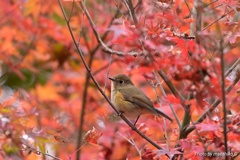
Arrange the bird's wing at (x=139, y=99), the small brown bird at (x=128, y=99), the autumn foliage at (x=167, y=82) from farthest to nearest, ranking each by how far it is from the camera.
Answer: the small brown bird at (x=128, y=99) → the bird's wing at (x=139, y=99) → the autumn foliage at (x=167, y=82)

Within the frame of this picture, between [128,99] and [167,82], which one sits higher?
[167,82]

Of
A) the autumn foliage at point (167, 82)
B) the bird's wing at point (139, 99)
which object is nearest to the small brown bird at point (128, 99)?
the bird's wing at point (139, 99)

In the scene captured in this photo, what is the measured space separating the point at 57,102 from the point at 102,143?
276 cm

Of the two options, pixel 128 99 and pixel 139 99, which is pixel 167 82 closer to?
pixel 139 99

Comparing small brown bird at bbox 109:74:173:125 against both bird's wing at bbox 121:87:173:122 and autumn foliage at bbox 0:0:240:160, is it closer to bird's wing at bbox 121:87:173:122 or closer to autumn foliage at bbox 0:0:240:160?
bird's wing at bbox 121:87:173:122

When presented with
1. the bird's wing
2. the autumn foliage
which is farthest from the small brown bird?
the autumn foliage

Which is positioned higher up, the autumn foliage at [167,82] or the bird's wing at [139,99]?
the autumn foliage at [167,82]

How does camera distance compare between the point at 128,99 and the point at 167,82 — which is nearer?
the point at 167,82

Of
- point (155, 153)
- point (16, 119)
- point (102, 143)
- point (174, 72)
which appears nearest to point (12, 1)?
point (102, 143)

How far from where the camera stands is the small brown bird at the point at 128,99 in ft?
16.3

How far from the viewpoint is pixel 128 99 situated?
5141 millimetres

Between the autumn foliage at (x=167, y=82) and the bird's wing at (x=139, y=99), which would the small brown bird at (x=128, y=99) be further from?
the autumn foliage at (x=167, y=82)

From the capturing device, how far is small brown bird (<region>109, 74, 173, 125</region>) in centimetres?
498

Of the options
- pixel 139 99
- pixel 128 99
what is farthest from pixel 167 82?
pixel 128 99
